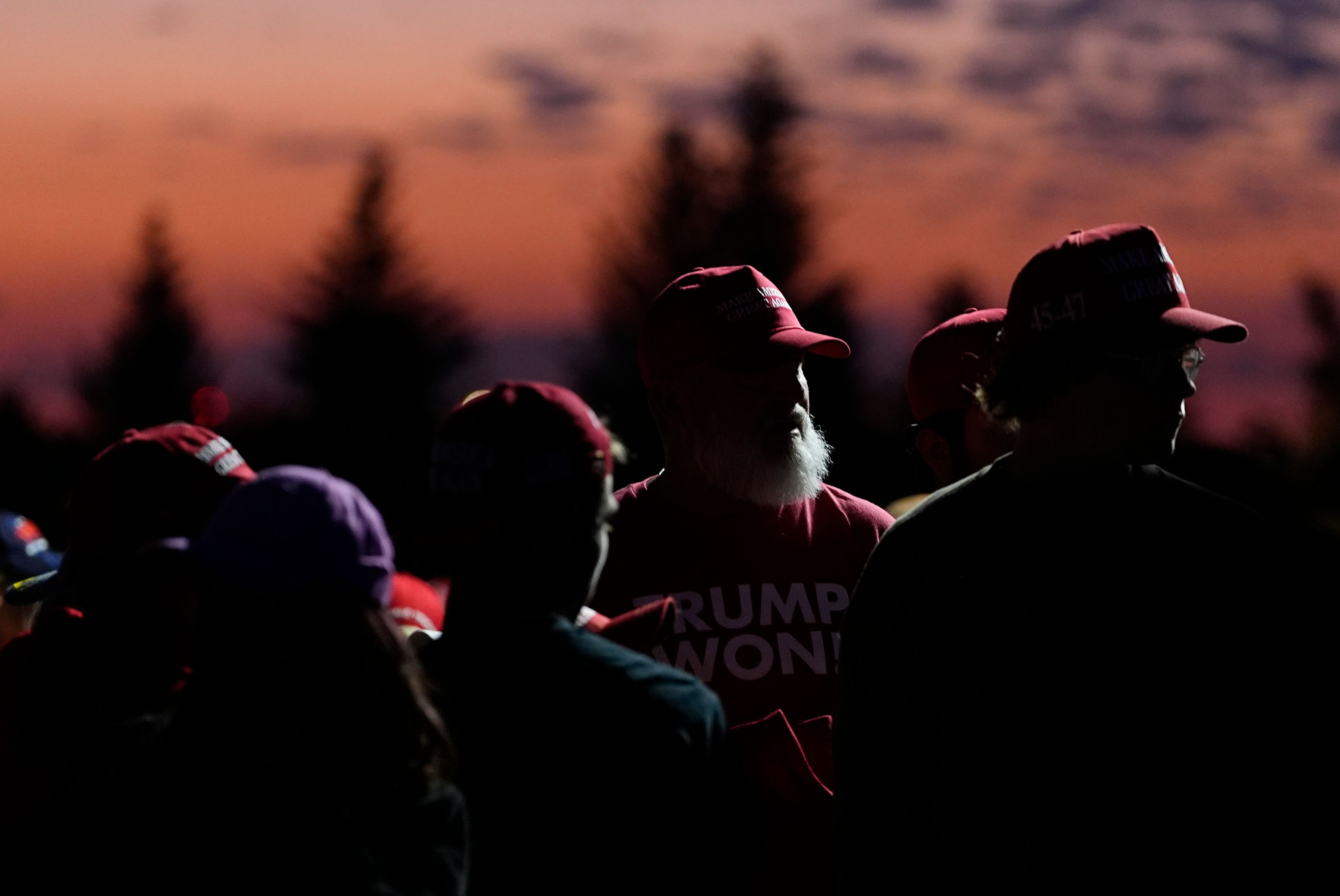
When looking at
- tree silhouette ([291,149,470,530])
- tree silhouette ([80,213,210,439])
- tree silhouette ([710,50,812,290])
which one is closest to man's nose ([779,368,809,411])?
tree silhouette ([291,149,470,530])

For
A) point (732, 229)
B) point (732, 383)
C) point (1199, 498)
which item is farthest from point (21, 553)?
point (732, 229)

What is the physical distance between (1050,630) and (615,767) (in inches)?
29.9

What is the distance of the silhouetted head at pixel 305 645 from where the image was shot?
2.04m

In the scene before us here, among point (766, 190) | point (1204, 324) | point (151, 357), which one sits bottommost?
point (151, 357)

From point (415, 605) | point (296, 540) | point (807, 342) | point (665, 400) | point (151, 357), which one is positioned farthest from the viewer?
point (151, 357)

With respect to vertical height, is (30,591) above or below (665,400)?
below

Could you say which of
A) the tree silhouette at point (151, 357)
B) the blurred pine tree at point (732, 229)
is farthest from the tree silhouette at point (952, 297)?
the tree silhouette at point (151, 357)

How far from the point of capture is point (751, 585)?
10.9ft

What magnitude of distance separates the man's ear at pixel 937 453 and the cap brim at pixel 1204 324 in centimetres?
110

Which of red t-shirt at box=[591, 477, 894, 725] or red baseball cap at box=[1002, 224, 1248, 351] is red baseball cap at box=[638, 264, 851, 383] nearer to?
red t-shirt at box=[591, 477, 894, 725]

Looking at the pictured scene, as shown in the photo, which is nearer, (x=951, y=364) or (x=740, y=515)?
(x=740, y=515)

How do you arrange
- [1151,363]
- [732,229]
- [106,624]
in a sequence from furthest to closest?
[732,229] < [1151,363] < [106,624]

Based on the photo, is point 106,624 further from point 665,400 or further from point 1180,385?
point 1180,385

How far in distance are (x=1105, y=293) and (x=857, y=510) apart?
113cm
